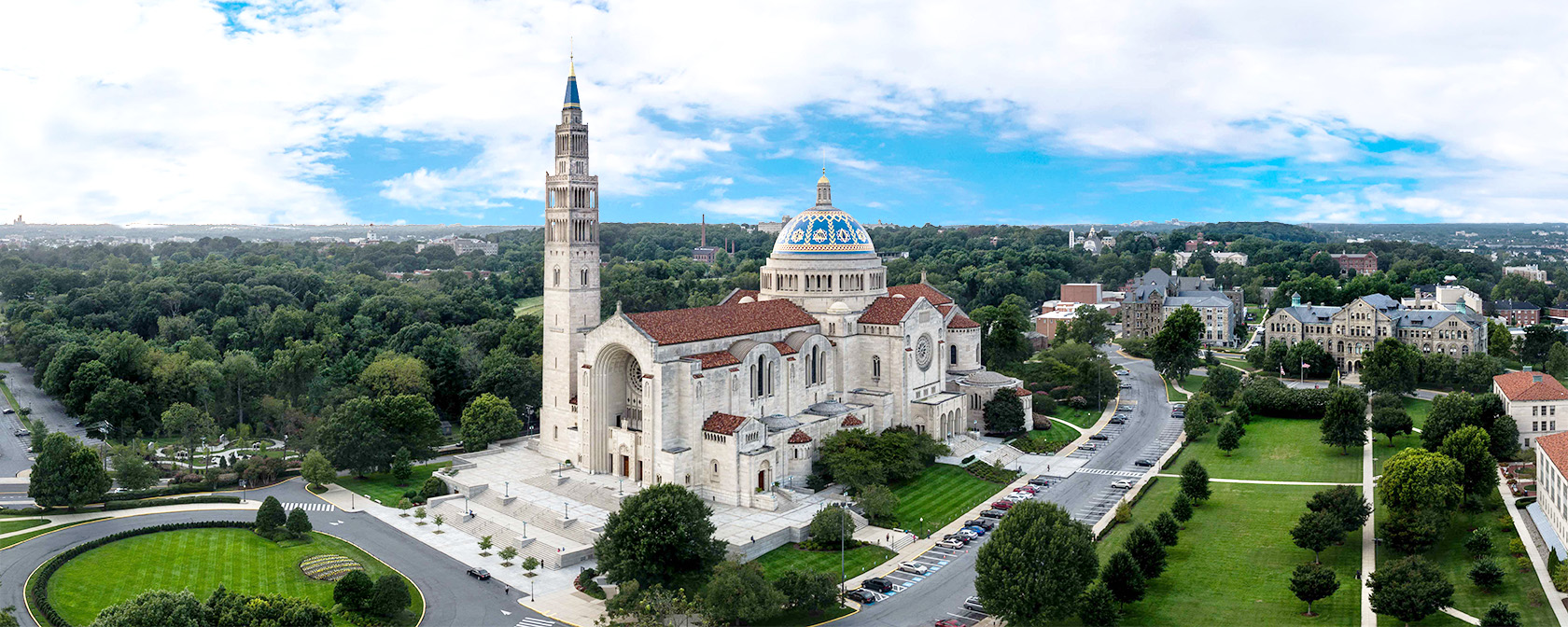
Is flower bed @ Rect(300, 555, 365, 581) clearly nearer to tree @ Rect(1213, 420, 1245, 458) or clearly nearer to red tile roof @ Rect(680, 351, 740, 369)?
red tile roof @ Rect(680, 351, 740, 369)

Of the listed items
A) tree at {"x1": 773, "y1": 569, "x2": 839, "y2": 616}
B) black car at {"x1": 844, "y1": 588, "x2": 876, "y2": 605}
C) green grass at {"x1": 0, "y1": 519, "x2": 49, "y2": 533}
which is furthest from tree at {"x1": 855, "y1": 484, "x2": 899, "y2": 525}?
green grass at {"x1": 0, "y1": 519, "x2": 49, "y2": 533}

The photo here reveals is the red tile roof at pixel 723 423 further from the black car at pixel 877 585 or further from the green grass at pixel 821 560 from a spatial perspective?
the black car at pixel 877 585

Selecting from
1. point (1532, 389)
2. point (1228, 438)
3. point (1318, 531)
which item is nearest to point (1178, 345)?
point (1228, 438)

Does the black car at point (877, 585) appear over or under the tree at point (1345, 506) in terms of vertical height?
under

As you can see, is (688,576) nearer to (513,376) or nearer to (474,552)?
(474,552)

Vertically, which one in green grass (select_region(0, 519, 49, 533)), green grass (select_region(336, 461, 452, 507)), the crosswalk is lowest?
the crosswalk

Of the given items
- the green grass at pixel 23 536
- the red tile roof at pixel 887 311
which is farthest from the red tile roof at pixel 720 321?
the green grass at pixel 23 536

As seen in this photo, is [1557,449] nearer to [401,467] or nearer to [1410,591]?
[1410,591]
